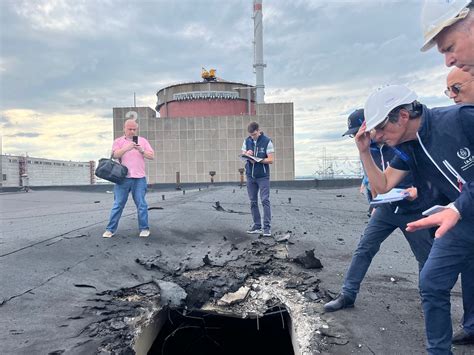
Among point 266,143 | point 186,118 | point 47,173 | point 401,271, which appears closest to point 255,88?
point 186,118

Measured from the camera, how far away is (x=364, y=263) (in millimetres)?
3635

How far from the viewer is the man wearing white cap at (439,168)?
7.49ft

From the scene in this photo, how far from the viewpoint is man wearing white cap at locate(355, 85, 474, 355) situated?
7.49ft

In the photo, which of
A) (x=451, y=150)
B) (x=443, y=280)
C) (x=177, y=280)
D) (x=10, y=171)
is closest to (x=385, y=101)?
(x=451, y=150)

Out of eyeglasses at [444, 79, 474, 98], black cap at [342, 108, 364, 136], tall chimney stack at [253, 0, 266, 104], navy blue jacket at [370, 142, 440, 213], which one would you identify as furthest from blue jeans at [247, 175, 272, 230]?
tall chimney stack at [253, 0, 266, 104]

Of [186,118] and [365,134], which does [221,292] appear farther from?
[186,118]

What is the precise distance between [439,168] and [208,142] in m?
34.0

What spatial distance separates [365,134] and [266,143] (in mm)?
4242

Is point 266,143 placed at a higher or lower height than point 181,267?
higher

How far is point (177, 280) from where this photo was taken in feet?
15.9

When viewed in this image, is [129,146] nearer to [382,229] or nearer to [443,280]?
[382,229]

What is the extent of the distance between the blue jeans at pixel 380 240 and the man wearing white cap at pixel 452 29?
1.41 metres

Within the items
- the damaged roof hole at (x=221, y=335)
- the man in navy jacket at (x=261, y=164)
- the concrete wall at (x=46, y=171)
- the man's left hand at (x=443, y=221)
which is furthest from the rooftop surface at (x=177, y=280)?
the concrete wall at (x=46, y=171)

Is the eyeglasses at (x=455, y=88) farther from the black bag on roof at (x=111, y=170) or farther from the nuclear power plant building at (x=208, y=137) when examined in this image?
the nuclear power plant building at (x=208, y=137)
